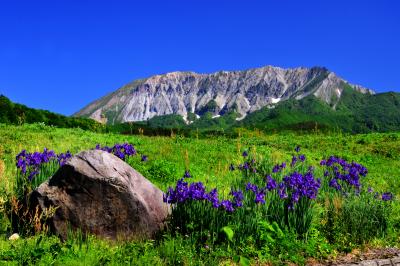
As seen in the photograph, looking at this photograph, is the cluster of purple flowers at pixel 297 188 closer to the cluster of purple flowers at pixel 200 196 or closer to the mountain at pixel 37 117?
the cluster of purple flowers at pixel 200 196

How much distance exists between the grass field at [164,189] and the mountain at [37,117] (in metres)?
8.57

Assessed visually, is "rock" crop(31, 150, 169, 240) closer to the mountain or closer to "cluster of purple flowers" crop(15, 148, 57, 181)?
"cluster of purple flowers" crop(15, 148, 57, 181)

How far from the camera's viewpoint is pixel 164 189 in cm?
1208

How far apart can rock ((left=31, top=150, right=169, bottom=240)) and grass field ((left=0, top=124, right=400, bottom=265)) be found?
1.00 ft

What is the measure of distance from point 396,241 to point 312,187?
2457 millimetres

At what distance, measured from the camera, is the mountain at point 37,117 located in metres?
31.7

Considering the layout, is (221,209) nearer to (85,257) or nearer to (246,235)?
(246,235)

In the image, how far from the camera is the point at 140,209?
888 cm

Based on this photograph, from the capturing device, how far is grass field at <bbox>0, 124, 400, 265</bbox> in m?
7.63

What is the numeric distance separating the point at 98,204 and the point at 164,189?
3380 millimetres

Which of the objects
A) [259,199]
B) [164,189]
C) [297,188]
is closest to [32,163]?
[164,189]

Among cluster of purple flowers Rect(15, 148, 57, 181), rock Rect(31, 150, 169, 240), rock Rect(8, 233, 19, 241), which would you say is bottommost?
rock Rect(8, 233, 19, 241)

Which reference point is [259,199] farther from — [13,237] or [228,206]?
[13,237]

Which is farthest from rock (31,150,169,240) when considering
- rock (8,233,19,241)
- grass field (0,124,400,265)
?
rock (8,233,19,241)
